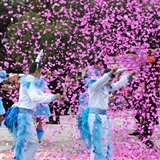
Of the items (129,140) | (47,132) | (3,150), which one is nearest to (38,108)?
(3,150)

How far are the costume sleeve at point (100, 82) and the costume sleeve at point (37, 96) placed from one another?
2.49 ft

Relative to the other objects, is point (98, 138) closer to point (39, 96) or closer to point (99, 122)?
point (99, 122)

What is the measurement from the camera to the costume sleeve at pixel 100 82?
8.38 metres

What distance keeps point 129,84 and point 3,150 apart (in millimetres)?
2768

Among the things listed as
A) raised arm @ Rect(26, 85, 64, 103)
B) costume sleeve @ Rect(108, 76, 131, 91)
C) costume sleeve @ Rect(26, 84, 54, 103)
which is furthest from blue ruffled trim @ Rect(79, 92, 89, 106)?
raised arm @ Rect(26, 85, 64, 103)

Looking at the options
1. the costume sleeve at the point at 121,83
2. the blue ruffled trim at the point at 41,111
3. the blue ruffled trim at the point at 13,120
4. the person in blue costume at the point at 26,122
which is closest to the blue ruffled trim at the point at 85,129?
the costume sleeve at the point at 121,83

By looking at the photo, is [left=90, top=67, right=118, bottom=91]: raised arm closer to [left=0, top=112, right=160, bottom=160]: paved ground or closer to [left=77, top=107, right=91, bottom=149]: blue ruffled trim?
A: [left=77, top=107, right=91, bottom=149]: blue ruffled trim

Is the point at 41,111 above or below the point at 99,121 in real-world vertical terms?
→ below

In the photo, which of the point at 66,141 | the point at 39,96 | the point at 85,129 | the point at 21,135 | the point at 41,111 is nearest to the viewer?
the point at 39,96

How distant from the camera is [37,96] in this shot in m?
8.27

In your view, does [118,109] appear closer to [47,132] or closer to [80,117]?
[80,117]

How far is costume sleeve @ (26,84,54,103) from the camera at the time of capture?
8062 mm

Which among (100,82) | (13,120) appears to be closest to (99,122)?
(100,82)

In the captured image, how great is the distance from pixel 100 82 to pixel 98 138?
0.88 metres
